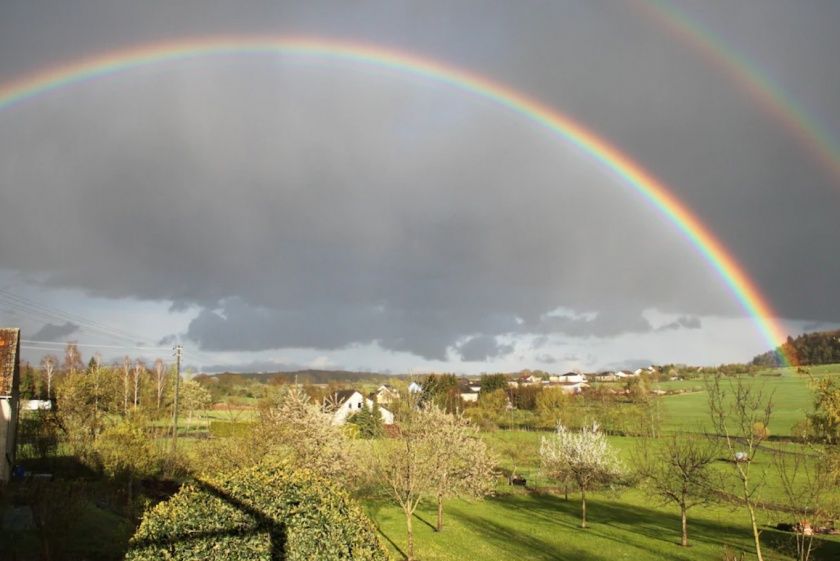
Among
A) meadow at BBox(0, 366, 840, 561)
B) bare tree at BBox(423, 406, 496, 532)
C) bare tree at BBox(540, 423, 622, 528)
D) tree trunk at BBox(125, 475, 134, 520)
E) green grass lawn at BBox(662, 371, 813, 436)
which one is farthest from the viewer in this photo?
green grass lawn at BBox(662, 371, 813, 436)

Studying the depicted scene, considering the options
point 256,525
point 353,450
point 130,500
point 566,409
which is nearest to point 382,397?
point 353,450

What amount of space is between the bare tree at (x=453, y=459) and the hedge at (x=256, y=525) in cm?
1794

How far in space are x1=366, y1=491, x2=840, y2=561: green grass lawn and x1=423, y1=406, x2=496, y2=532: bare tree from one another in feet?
7.52

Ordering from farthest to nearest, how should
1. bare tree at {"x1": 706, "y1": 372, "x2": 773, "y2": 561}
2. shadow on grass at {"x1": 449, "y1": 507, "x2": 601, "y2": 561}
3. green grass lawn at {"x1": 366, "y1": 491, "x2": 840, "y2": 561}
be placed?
green grass lawn at {"x1": 366, "y1": 491, "x2": 840, "y2": 561} < shadow on grass at {"x1": 449, "y1": 507, "x2": 601, "y2": 561} < bare tree at {"x1": 706, "y1": 372, "x2": 773, "y2": 561}

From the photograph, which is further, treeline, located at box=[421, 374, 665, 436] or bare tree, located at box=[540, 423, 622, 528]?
treeline, located at box=[421, 374, 665, 436]

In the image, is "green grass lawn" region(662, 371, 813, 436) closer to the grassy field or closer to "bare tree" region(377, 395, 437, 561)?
the grassy field

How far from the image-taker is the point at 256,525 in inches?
370

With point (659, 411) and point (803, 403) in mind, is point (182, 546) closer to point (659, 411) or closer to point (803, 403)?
point (659, 411)

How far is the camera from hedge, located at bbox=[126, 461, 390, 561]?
9.16 metres

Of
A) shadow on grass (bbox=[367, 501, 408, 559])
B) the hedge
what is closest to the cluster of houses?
shadow on grass (bbox=[367, 501, 408, 559])

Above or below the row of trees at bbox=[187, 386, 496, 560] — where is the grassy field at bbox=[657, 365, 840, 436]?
below

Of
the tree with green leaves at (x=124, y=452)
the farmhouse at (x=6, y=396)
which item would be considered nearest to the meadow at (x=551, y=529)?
the tree with green leaves at (x=124, y=452)

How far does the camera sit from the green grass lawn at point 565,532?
26.3m

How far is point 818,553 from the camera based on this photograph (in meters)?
25.2
